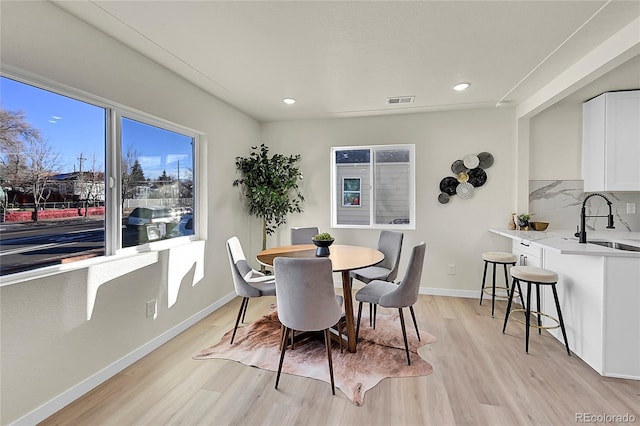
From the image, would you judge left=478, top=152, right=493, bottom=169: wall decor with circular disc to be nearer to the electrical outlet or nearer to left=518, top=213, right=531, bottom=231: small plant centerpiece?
left=518, top=213, right=531, bottom=231: small plant centerpiece

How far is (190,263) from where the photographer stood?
10.0 ft

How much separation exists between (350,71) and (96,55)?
6.41 feet

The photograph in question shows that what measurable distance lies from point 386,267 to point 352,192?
1.76 meters

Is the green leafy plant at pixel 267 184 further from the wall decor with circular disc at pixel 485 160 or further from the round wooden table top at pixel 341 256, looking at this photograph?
the wall decor with circular disc at pixel 485 160

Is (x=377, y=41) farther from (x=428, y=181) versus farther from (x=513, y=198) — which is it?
(x=513, y=198)

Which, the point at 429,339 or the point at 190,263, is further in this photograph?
the point at 190,263

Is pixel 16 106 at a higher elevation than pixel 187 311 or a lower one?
higher

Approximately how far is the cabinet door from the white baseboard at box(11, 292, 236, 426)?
4.72 m

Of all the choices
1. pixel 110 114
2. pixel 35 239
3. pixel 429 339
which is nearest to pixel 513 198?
pixel 429 339

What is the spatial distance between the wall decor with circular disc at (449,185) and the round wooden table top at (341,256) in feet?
5.44

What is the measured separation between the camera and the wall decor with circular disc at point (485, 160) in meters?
3.84

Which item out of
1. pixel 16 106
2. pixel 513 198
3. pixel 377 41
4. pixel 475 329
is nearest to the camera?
pixel 16 106

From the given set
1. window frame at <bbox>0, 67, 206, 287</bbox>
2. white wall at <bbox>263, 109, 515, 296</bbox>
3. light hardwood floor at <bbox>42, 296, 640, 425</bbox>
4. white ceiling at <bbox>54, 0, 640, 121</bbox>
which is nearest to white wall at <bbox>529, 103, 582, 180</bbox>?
white wall at <bbox>263, 109, 515, 296</bbox>

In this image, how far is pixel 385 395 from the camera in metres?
1.97
